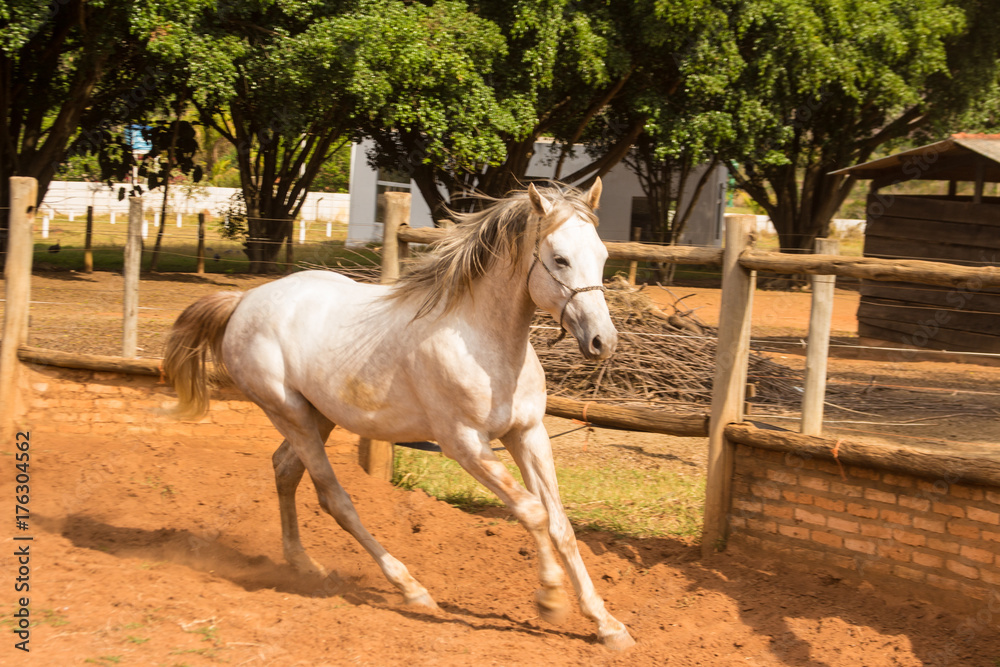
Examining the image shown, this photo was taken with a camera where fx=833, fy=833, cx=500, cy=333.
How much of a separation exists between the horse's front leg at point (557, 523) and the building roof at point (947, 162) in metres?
9.80

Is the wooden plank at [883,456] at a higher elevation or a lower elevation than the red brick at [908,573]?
higher

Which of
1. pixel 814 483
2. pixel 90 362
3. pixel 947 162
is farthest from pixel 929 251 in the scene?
pixel 90 362

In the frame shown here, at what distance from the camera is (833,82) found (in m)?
14.6

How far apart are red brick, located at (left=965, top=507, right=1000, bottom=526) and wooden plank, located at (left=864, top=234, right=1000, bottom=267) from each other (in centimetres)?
858

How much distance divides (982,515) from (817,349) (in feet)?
3.24

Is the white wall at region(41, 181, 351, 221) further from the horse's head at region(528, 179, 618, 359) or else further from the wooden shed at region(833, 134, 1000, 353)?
the horse's head at region(528, 179, 618, 359)

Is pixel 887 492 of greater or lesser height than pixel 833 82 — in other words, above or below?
below

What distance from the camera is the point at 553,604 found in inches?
135

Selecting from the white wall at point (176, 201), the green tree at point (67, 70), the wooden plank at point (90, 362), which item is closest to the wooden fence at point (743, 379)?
the wooden plank at point (90, 362)

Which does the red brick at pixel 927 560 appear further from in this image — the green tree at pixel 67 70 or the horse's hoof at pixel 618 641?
the green tree at pixel 67 70

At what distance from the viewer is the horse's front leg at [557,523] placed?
3.46 m

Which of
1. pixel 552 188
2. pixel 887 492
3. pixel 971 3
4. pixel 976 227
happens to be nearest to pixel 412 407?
pixel 552 188

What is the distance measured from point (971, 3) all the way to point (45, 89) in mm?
16880

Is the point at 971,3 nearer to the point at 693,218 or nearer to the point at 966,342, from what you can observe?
the point at 966,342
